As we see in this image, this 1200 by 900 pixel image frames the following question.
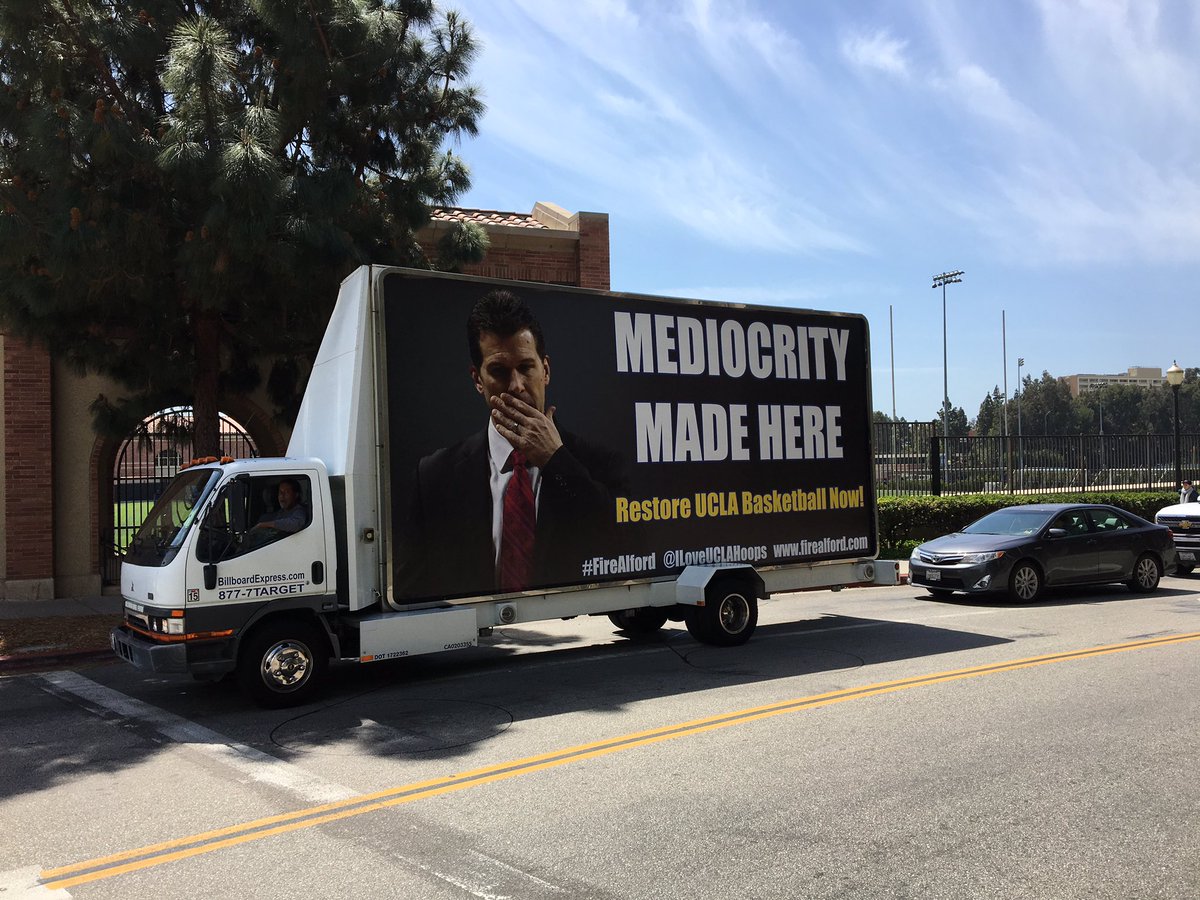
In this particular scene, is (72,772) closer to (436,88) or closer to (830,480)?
(830,480)

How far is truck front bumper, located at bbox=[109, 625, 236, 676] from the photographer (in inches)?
309

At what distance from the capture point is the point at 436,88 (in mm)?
13430

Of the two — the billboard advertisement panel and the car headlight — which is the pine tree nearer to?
the billboard advertisement panel

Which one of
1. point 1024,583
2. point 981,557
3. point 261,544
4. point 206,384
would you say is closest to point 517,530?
point 261,544

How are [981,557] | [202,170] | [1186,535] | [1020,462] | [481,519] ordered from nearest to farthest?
[481,519] < [202,170] < [981,557] < [1186,535] < [1020,462]

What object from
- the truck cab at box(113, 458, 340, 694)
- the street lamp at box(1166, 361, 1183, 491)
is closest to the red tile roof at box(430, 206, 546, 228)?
the truck cab at box(113, 458, 340, 694)

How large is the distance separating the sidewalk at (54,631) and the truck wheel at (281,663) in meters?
4.16

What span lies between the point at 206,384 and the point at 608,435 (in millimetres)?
6288

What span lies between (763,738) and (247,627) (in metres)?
4.34

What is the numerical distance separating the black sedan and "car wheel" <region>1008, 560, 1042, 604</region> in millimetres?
14

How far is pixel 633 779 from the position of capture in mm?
6035

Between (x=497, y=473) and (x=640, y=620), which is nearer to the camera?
(x=497, y=473)

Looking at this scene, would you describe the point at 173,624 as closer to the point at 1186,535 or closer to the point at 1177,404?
the point at 1186,535

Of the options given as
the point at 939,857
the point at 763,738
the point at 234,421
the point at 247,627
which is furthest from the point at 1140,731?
the point at 234,421
